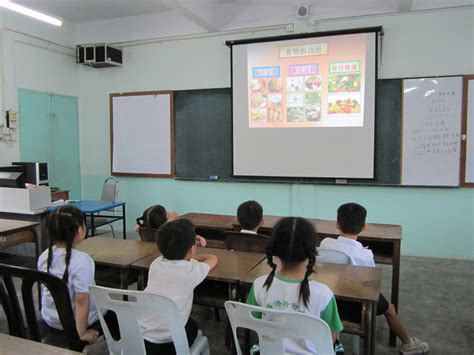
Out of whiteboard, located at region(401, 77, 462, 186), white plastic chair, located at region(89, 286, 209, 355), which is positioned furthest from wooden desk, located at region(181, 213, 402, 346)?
whiteboard, located at region(401, 77, 462, 186)

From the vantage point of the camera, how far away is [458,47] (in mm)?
4270

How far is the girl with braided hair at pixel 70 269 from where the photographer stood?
1.80 meters

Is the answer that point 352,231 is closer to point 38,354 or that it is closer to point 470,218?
point 38,354

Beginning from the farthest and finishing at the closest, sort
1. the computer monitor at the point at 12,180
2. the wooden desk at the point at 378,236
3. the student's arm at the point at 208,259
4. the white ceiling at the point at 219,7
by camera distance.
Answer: the white ceiling at the point at 219,7
the computer monitor at the point at 12,180
the wooden desk at the point at 378,236
the student's arm at the point at 208,259

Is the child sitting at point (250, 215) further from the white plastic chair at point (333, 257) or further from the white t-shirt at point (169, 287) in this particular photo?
the white t-shirt at point (169, 287)

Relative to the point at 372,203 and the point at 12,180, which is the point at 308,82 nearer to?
the point at 372,203

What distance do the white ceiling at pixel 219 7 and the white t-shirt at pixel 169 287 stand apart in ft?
10.8

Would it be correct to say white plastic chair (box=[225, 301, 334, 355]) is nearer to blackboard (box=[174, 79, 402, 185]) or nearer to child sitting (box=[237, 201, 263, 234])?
child sitting (box=[237, 201, 263, 234])

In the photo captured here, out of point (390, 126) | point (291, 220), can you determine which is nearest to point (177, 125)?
point (390, 126)

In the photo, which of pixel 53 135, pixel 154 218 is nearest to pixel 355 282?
pixel 154 218

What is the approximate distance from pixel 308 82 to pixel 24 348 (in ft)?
13.6

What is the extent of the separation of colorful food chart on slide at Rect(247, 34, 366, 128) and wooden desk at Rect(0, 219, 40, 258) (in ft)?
9.33

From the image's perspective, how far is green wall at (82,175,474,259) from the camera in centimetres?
442

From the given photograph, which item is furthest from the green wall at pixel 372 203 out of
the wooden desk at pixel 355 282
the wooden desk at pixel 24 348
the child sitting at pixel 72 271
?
the wooden desk at pixel 24 348
